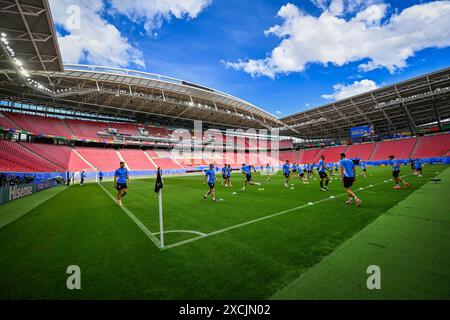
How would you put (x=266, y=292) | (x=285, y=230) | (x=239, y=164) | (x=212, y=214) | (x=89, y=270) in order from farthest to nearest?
(x=239, y=164) < (x=212, y=214) < (x=285, y=230) < (x=89, y=270) < (x=266, y=292)

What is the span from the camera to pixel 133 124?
182ft

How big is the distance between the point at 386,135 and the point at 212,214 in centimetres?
6988

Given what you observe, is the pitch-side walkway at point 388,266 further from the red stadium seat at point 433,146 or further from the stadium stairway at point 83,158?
the red stadium seat at point 433,146

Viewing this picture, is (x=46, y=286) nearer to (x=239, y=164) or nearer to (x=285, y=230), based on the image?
(x=285, y=230)

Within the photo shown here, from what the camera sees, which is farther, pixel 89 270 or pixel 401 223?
pixel 401 223

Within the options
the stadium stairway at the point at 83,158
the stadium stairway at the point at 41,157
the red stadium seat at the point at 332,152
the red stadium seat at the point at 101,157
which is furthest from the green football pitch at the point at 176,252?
the red stadium seat at the point at 332,152

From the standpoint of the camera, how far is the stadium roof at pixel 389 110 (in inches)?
1442

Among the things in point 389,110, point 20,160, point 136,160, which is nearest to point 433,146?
point 389,110

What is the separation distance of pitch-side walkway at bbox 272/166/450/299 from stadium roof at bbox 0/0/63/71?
19.6m

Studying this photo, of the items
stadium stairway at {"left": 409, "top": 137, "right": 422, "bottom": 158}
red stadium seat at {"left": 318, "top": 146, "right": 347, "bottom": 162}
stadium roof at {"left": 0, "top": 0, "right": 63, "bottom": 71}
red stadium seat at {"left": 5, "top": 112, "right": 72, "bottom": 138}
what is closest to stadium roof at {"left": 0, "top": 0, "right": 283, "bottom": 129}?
stadium roof at {"left": 0, "top": 0, "right": 63, "bottom": 71}

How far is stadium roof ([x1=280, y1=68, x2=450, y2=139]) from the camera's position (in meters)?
36.6

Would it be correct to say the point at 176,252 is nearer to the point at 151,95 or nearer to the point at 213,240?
the point at 213,240

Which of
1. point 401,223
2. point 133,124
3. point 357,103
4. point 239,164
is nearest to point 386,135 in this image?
point 357,103

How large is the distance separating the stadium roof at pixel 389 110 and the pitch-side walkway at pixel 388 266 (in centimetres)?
4535
